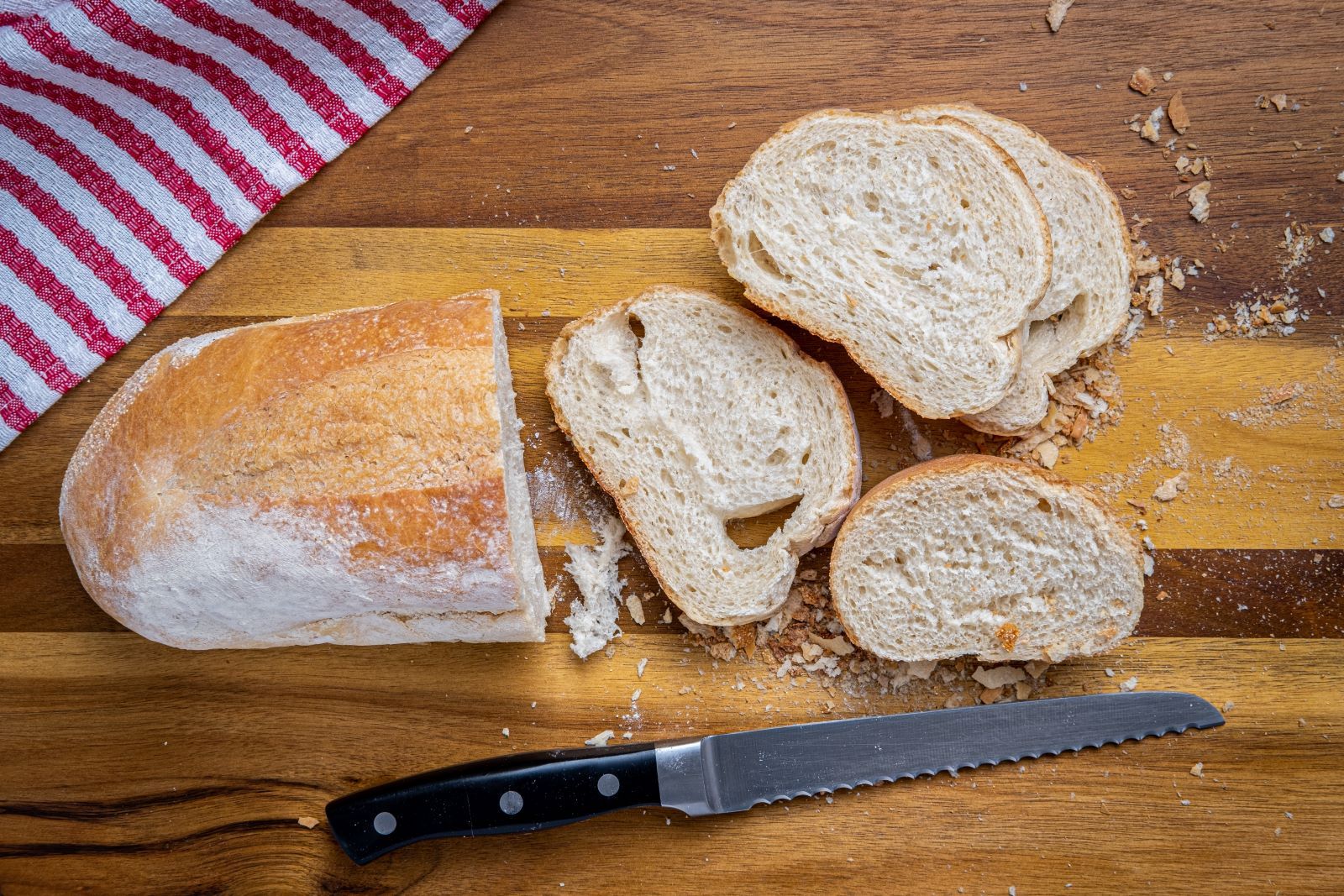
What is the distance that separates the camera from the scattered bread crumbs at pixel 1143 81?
2.48 metres

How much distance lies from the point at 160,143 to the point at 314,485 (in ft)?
4.03

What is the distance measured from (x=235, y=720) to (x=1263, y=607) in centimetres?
299

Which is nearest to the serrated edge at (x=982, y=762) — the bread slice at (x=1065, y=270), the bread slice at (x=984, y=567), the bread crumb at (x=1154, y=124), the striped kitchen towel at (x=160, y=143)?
the bread slice at (x=984, y=567)

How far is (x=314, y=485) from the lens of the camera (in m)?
2.13

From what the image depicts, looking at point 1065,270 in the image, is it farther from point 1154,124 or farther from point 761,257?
point 761,257

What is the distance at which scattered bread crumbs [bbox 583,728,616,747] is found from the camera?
251 cm

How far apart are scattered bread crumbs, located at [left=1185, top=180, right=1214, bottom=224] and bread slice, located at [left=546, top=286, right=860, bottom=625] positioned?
1152mm

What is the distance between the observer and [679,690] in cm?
251

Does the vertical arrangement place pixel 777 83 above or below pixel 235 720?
above

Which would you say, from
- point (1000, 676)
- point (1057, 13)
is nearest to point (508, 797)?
point (1000, 676)

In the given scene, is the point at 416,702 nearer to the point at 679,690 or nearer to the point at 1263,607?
the point at 679,690

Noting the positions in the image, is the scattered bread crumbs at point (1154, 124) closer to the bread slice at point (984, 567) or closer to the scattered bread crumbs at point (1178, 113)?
the scattered bread crumbs at point (1178, 113)

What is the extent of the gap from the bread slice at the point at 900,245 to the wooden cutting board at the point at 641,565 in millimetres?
226

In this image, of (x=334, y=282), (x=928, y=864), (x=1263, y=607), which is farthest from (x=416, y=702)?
(x=1263, y=607)
